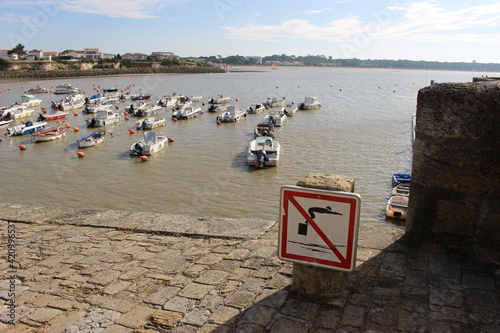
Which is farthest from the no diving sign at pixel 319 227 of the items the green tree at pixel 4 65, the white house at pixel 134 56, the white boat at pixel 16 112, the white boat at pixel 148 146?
the white house at pixel 134 56

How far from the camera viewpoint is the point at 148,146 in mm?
23328

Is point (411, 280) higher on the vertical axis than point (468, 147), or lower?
lower

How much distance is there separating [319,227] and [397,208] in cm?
1076

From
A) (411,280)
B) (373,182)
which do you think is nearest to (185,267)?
(411,280)

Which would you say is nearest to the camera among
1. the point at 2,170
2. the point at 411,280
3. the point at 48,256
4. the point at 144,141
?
the point at 411,280

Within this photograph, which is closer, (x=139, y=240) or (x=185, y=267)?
(x=185, y=267)

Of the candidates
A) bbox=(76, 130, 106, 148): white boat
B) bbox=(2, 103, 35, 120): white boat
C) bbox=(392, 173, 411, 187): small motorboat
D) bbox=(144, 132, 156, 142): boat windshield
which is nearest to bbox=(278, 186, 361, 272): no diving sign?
bbox=(392, 173, 411, 187): small motorboat

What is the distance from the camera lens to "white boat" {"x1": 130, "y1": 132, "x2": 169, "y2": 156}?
23275mm

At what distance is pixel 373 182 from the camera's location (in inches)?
706

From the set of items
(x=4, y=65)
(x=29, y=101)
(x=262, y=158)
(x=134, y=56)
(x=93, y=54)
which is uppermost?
(x=134, y=56)

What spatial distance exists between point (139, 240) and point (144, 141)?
63.2 feet

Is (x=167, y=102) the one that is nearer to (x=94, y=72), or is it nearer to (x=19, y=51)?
(x=94, y=72)

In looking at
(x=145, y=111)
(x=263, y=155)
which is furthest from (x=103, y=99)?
(x=263, y=155)

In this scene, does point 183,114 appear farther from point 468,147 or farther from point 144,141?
point 468,147
